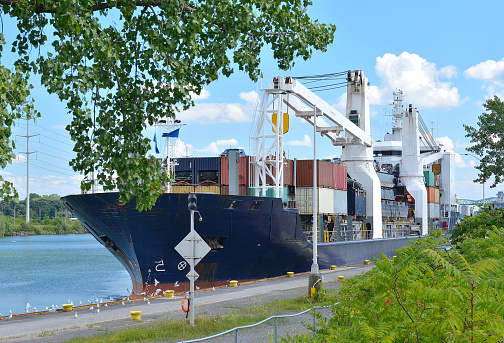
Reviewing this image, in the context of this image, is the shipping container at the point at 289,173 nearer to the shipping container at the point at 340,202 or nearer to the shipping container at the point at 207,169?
the shipping container at the point at 207,169

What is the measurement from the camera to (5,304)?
35719mm

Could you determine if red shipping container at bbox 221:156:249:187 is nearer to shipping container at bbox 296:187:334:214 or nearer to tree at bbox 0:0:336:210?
shipping container at bbox 296:187:334:214

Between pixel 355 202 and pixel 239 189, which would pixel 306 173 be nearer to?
pixel 239 189

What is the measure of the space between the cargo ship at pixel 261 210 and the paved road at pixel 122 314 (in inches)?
100

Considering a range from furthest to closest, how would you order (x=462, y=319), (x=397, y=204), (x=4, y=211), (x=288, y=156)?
(x=4, y=211) < (x=397, y=204) < (x=288, y=156) < (x=462, y=319)

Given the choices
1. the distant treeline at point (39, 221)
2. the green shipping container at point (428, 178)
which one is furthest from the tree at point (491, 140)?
the distant treeline at point (39, 221)

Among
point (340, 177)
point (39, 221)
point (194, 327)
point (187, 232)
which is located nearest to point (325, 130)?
point (340, 177)

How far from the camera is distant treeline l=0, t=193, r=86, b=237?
151 metres

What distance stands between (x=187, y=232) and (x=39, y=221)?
492 ft

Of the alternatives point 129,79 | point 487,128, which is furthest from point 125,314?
point 487,128

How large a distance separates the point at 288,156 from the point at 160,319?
1690cm

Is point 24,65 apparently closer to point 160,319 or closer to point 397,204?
point 160,319

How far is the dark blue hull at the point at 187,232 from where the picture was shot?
24.7 metres

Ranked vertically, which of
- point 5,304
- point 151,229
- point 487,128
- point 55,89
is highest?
point 487,128
